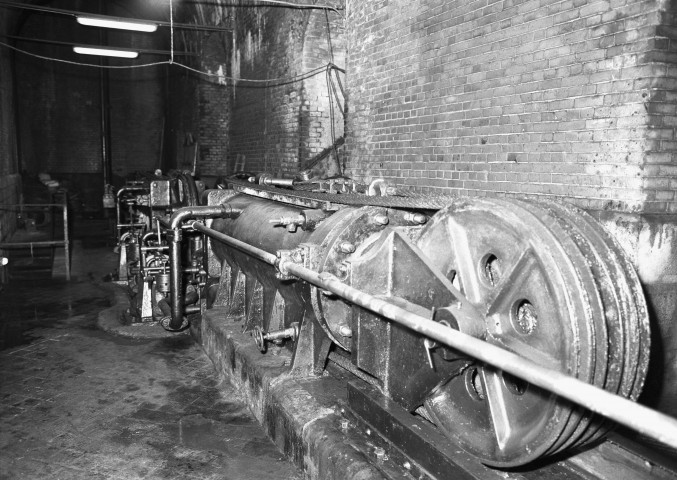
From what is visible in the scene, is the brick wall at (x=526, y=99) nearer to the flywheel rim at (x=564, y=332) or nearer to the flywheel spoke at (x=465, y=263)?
the flywheel spoke at (x=465, y=263)

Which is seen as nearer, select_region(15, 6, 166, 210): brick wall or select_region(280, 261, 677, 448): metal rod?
select_region(280, 261, 677, 448): metal rod

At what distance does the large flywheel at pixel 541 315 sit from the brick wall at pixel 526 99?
204 centimetres

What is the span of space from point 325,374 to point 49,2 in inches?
767

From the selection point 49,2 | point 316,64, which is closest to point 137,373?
point 316,64

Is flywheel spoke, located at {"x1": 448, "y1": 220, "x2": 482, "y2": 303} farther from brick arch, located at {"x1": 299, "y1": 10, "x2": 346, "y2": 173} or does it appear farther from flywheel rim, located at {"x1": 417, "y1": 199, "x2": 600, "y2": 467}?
brick arch, located at {"x1": 299, "y1": 10, "x2": 346, "y2": 173}

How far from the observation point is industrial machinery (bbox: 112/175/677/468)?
181 centimetres

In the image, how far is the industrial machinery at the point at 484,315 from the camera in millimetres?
1809

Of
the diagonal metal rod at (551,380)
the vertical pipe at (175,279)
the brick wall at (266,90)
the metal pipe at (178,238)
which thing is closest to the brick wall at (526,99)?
the brick wall at (266,90)

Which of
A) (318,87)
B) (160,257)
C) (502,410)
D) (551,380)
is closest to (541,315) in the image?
(502,410)

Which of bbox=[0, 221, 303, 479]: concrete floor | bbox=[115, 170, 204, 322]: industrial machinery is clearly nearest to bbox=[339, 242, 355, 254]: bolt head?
bbox=[0, 221, 303, 479]: concrete floor

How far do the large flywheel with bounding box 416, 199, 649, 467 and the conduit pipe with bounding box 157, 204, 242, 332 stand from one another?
3.16 meters

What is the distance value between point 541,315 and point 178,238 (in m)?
4.18

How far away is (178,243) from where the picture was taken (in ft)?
18.0

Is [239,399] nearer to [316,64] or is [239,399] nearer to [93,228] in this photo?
[316,64]
